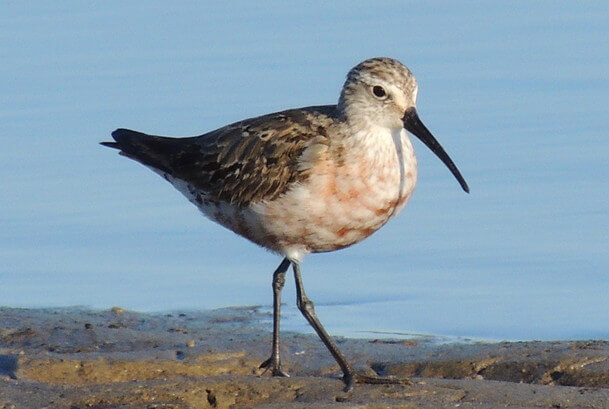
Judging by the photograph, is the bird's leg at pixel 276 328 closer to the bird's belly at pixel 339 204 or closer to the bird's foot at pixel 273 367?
the bird's foot at pixel 273 367

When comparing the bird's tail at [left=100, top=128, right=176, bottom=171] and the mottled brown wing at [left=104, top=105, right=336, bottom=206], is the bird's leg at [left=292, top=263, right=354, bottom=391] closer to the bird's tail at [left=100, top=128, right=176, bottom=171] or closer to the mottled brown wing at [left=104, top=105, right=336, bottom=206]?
the mottled brown wing at [left=104, top=105, right=336, bottom=206]

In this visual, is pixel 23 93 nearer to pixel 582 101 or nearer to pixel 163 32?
pixel 163 32

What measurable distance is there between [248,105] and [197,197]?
4.91 metres

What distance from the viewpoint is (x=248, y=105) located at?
46.5ft

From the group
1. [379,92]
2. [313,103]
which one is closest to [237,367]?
[379,92]

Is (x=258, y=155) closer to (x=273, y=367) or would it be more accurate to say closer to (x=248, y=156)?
(x=248, y=156)

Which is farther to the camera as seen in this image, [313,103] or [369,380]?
[313,103]

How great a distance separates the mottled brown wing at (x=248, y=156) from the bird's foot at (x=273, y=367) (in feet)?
3.08

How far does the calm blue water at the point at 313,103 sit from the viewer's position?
1087cm

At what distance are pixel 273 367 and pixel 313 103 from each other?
5.65m

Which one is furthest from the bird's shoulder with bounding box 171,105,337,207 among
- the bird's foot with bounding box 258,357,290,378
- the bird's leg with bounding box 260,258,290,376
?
the bird's foot with bounding box 258,357,290,378

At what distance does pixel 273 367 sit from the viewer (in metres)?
8.57

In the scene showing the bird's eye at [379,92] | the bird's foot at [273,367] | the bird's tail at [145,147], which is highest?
the bird's eye at [379,92]

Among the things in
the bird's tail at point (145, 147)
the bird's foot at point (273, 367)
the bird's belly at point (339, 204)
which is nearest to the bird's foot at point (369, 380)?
the bird's foot at point (273, 367)
